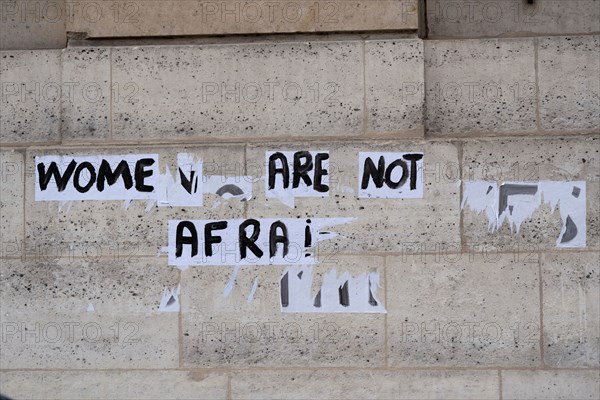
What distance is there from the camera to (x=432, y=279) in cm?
595

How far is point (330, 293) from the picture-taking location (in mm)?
5988

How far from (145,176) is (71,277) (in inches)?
31.8

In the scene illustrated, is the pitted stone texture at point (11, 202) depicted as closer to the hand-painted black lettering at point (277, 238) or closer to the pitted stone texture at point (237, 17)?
the pitted stone texture at point (237, 17)

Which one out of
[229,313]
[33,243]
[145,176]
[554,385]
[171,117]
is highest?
[171,117]

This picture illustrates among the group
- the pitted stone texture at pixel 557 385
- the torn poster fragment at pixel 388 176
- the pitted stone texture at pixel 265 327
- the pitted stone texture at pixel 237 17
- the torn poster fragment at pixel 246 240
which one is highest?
the pitted stone texture at pixel 237 17

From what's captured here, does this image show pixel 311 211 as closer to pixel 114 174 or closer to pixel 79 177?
pixel 114 174

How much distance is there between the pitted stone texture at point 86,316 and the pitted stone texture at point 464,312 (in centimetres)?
147

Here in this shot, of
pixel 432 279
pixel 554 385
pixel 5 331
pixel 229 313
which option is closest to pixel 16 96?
pixel 5 331

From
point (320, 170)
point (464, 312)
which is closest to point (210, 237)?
point (320, 170)

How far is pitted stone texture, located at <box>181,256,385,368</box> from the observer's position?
19.6ft

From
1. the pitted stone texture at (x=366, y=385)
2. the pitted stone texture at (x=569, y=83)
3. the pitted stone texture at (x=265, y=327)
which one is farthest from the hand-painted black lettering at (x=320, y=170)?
the pitted stone texture at (x=569, y=83)

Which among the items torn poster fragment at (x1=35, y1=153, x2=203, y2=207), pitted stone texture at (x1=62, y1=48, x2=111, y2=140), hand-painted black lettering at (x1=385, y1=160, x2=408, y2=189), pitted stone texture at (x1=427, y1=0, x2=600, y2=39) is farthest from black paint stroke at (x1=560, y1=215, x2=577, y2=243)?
pitted stone texture at (x1=62, y1=48, x2=111, y2=140)

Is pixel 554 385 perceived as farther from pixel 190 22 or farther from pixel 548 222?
pixel 190 22

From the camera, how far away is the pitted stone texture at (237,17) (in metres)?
6.09
